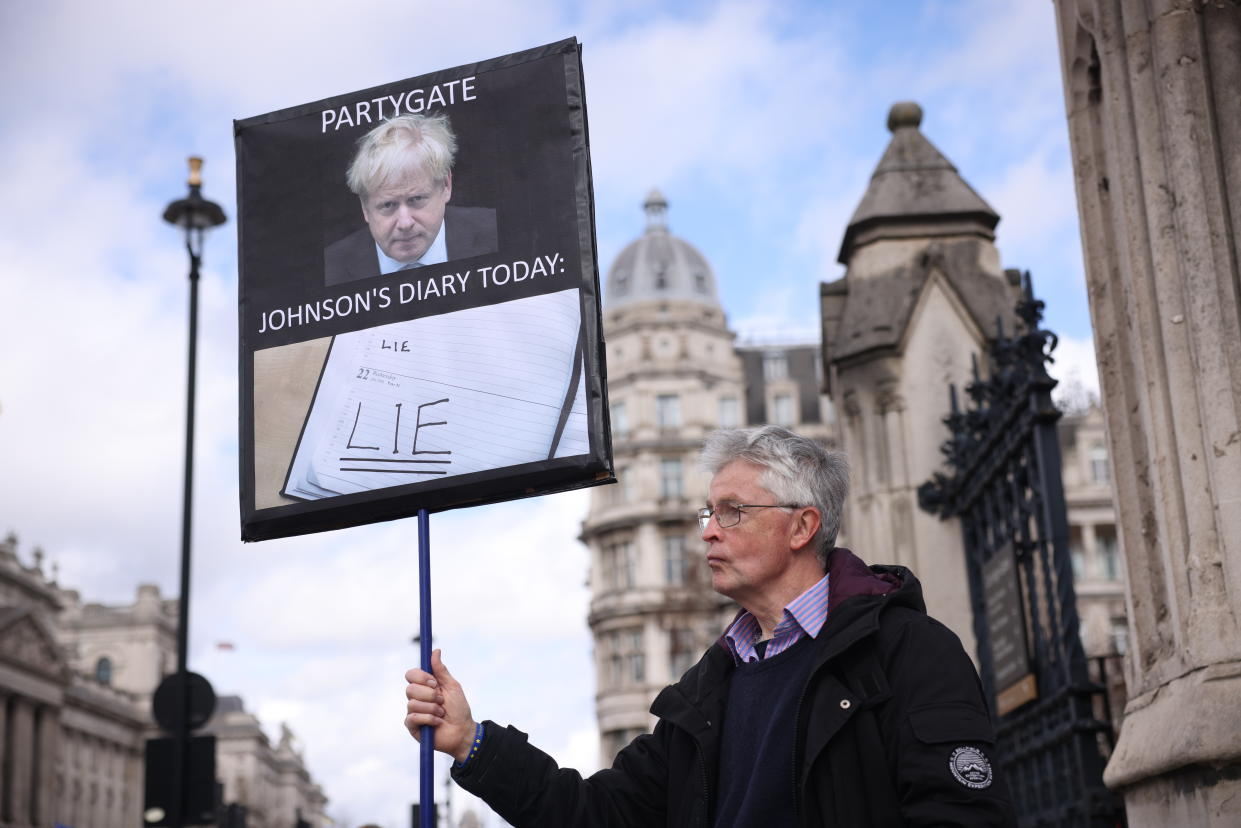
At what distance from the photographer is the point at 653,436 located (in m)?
74.6

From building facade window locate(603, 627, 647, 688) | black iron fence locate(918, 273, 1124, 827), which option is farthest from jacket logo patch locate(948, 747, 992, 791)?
building facade window locate(603, 627, 647, 688)

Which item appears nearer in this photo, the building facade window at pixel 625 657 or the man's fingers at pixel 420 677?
the man's fingers at pixel 420 677

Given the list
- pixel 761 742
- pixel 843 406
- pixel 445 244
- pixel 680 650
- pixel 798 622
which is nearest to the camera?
pixel 761 742

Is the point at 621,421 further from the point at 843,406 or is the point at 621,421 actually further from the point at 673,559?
the point at 843,406

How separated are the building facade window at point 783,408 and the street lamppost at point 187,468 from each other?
65.6m

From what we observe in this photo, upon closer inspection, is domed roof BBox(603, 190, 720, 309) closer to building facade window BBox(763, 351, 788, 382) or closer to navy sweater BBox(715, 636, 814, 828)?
building facade window BBox(763, 351, 788, 382)

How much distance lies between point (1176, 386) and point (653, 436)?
69.2 metres

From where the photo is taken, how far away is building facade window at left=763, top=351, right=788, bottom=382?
83.7m

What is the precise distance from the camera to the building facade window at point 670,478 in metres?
74.1

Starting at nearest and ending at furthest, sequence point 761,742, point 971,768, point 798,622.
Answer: point 971,768 → point 761,742 → point 798,622

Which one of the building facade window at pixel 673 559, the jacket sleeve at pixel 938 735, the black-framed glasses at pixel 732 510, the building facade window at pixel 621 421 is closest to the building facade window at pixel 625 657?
the building facade window at pixel 673 559

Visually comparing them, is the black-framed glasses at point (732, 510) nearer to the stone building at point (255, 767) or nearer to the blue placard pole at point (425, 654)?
the blue placard pole at point (425, 654)

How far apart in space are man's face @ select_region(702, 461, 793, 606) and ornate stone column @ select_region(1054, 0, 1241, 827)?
6.05 ft

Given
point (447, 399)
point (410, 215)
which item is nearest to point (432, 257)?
point (410, 215)
